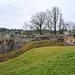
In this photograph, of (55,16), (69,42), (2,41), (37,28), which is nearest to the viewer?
(69,42)

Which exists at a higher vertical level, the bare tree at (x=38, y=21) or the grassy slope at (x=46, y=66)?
the bare tree at (x=38, y=21)

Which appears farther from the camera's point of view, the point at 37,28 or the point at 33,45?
the point at 37,28

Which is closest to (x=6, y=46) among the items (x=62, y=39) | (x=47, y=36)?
(x=47, y=36)

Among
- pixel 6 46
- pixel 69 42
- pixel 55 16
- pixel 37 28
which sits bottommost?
pixel 6 46

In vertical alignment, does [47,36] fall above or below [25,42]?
above

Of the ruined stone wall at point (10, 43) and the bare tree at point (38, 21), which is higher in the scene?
the bare tree at point (38, 21)

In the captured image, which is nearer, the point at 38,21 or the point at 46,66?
the point at 46,66

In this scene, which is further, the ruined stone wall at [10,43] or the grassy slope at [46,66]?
the ruined stone wall at [10,43]

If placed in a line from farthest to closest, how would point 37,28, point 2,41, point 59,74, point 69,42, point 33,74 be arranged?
point 37,28 → point 2,41 → point 69,42 → point 33,74 → point 59,74

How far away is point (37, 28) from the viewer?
27.1 meters

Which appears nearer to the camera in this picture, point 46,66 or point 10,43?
point 46,66

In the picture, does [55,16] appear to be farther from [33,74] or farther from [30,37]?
[33,74]

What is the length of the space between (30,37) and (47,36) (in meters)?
4.05

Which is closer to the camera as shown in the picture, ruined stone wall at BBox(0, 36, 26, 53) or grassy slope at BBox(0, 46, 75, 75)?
grassy slope at BBox(0, 46, 75, 75)
